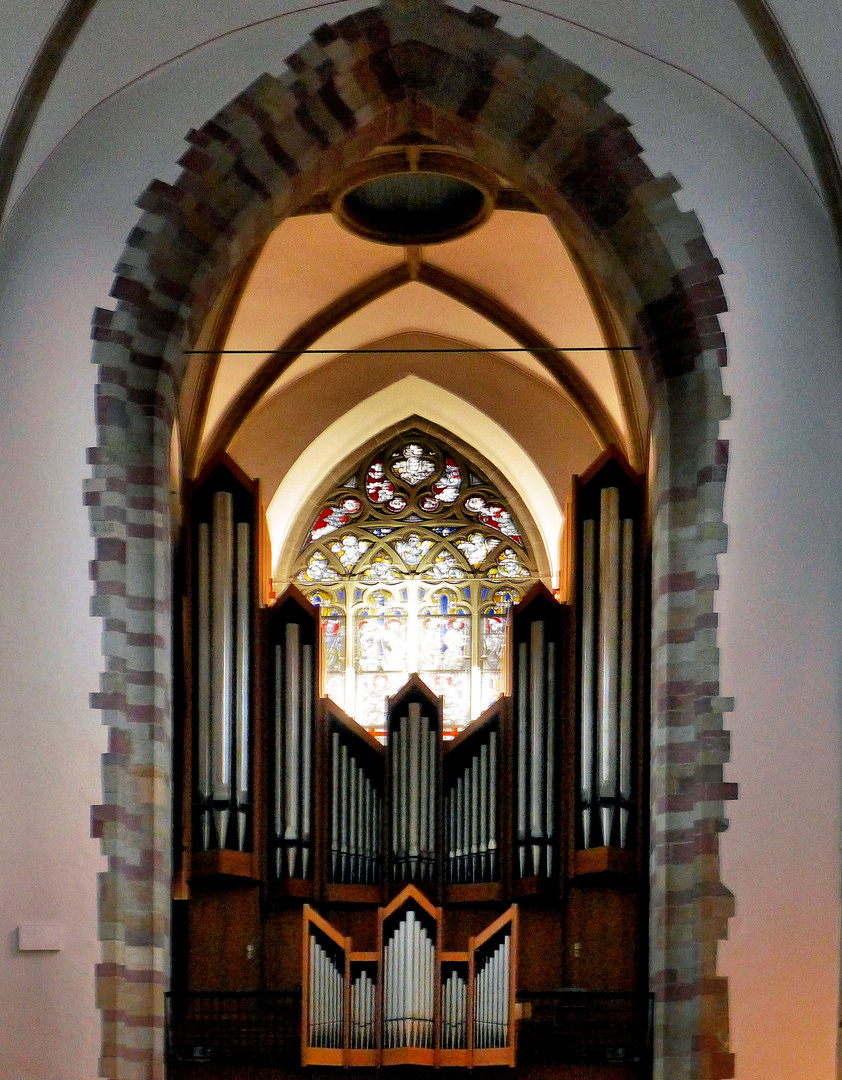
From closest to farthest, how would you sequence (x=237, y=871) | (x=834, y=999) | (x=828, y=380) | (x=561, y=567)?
1. (x=834, y=999)
2. (x=828, y=380)
3. (x=237, y=871)
4. (x=561, y=567)

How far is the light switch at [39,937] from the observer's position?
8.79 meters

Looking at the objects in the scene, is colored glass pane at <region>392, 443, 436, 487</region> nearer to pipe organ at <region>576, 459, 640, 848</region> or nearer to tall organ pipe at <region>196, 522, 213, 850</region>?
pipe organ at <region>576, 459, 640, 848</region>

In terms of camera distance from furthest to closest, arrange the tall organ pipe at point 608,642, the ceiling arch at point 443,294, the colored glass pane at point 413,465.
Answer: the colored glass pane at point 413,465 < the ceiling arch at point 443,294 < the tall organ pipe at point 608,642

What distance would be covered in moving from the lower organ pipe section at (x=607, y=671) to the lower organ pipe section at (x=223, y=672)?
233 cm

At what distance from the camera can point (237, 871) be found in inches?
463

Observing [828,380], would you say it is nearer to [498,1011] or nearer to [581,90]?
[581,90]

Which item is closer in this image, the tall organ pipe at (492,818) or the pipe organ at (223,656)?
the pipe organ at (223,656)

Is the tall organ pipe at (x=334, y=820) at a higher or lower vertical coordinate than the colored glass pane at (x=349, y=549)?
lower

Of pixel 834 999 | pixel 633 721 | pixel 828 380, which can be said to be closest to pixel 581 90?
pixel 828 380

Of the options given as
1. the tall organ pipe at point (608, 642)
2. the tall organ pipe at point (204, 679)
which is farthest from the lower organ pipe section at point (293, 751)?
the tall organ pipe at point (608, 642)

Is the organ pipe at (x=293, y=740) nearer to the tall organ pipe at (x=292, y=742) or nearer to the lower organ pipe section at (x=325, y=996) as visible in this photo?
the tall organ pipe at (x=292, y=742)

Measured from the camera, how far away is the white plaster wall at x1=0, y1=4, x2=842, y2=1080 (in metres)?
8.88

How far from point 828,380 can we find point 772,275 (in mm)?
655

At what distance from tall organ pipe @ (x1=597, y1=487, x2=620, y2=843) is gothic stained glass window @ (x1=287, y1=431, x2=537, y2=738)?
244cm
